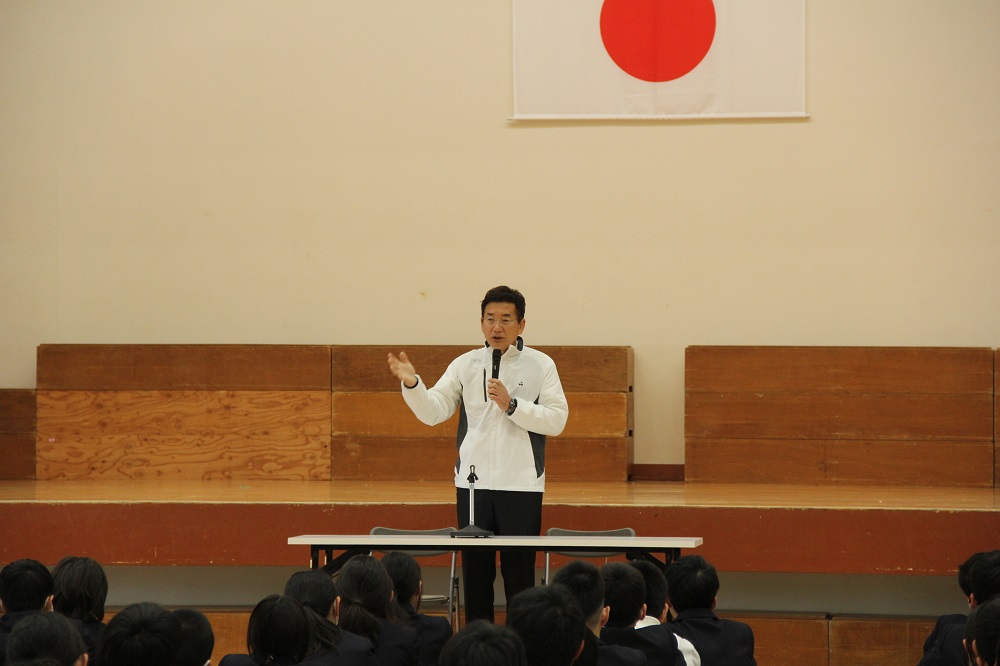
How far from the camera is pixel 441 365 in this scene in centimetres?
662

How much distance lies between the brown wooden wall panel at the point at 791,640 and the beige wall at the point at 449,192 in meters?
1.72

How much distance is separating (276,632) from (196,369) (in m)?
4.18

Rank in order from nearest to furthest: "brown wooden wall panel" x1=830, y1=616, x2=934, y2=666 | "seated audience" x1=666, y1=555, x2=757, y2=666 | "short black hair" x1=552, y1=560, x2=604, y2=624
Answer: "short black hair" x1=552, y1=560, x2=604, y2=624, "seated audience" x1=666, y1=555, x2=757, y2=666, "brown wooden wall panel" x1=830, y1=616, x2=934, y2=666

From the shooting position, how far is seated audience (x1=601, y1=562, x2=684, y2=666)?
3047mm

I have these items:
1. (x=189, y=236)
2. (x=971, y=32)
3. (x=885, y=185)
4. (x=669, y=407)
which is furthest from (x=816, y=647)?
(x=189, y=236)

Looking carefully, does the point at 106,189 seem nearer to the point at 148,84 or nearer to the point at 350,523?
the point at 148,84

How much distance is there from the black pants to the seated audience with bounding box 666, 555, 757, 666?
0.87 meters

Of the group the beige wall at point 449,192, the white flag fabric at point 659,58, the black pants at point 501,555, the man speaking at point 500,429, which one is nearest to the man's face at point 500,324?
the man speaking at point 500,429

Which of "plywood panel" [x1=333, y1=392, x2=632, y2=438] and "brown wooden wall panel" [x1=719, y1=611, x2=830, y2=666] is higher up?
"plywood panel" [x1=333, y1=392, x2=632, y2=438]

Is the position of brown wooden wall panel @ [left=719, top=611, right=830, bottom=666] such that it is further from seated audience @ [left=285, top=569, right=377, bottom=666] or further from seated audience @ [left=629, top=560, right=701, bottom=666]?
seated audience @ [left=285, top=569, right=377, bottom=666]

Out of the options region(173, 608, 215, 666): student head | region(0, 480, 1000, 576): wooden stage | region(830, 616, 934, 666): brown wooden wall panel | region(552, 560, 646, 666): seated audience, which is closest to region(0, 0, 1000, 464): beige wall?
region(0, 480, 1000, 576): wooden stage

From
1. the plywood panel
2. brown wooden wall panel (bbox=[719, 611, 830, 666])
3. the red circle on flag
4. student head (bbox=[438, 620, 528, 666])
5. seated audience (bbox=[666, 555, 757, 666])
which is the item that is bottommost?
brown wooden wall panel (bbox=[719, 611, 830, 666])

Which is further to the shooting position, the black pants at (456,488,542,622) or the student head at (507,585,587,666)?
the black pants at (456,488,542,622)

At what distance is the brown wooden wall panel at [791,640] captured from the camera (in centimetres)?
536
